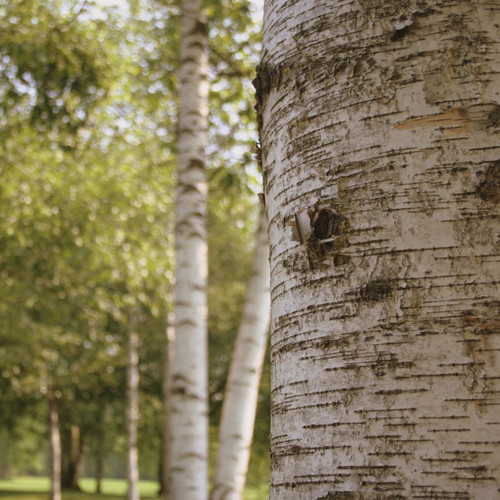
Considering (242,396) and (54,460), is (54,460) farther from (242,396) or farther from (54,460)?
(242,396)

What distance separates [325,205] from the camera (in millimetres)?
1174

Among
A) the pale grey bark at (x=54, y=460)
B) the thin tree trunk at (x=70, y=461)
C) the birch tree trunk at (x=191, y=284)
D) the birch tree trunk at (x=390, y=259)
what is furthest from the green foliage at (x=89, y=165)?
the thin tree trunk at (x=70, y=461)

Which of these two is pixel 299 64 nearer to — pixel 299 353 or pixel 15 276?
pixel 299 353

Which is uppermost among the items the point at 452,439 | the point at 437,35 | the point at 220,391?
the point at 220,391

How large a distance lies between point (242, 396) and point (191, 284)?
1.03m

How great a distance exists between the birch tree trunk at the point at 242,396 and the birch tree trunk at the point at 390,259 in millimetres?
4608

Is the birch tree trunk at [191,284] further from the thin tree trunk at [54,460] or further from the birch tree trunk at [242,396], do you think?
the thin tree trunk at [54,460]

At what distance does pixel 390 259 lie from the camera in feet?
3.57

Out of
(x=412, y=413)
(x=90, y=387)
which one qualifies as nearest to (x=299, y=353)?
(x=412, y=413)

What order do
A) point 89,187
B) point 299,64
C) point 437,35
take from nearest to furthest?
point 437,35, point 299,64, point 89,187

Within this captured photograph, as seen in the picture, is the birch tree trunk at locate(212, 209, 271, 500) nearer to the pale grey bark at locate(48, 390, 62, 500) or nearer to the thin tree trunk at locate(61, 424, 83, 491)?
the pale grey bark at locate(48, 390, 62, 500)

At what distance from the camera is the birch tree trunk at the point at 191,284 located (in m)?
5.59

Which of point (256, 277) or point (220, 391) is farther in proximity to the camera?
point (220, 391)

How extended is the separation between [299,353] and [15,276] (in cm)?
1210
